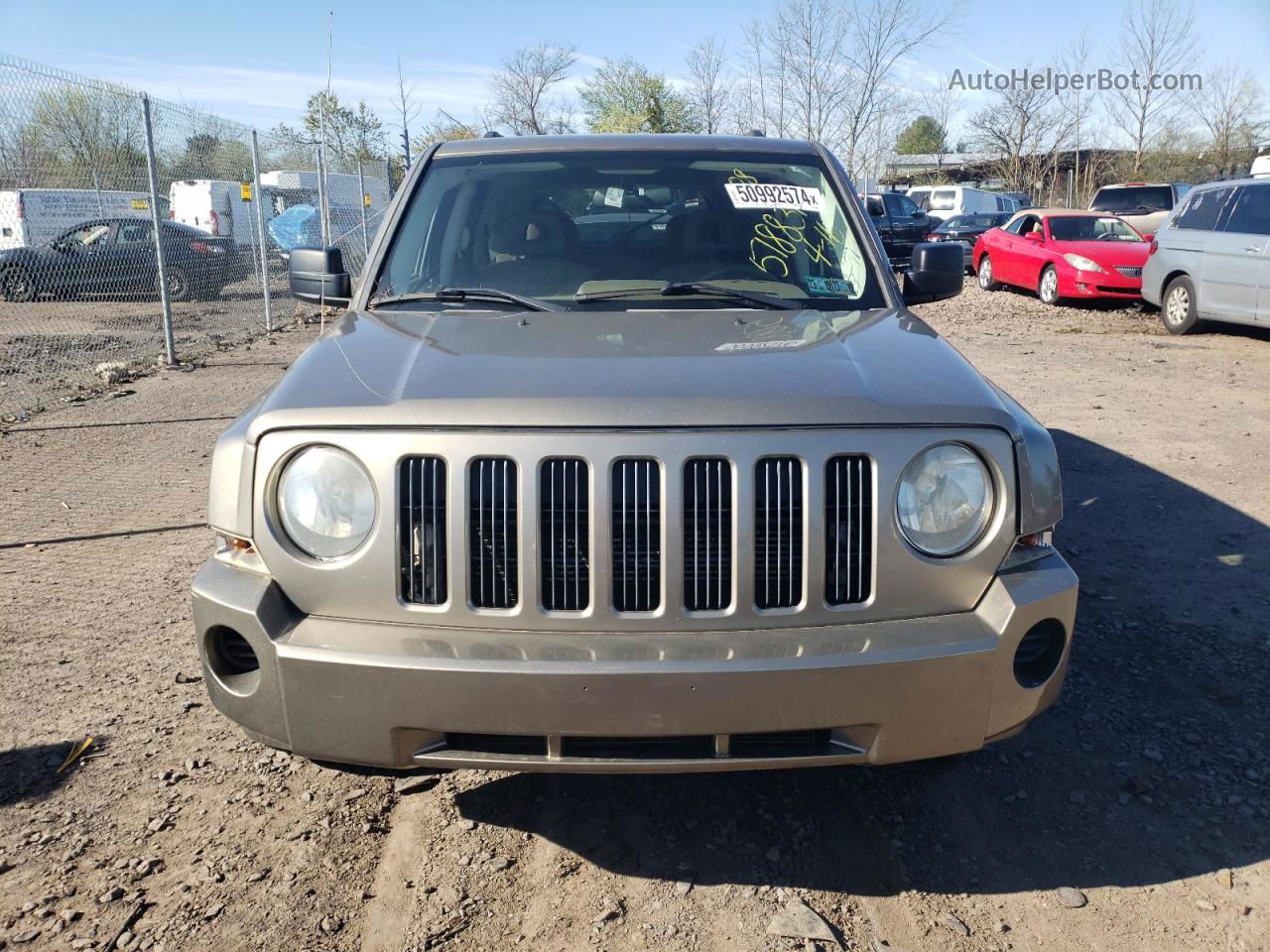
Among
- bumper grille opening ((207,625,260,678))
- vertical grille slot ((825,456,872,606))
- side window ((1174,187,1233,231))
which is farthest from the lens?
side window ((1174,187,1233,231))

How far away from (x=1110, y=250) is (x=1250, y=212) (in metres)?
3.86

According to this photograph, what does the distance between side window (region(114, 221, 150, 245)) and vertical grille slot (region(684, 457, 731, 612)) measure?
1019 cm

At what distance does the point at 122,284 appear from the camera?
425 inches

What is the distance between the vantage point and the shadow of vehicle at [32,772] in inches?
116

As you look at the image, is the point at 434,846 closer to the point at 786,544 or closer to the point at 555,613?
the point at 555,613

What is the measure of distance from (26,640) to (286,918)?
88.2 inches

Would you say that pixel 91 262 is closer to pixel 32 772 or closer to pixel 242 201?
pixel 242 201

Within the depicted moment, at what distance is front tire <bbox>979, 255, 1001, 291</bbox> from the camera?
710 inches

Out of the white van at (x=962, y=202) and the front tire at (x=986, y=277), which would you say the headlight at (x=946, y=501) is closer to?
the front tire at (x=986, y=277)

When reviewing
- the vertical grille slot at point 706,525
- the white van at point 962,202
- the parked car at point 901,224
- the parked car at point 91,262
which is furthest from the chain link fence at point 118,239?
the white van at point 962,202

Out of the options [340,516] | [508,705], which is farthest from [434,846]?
[340,516]

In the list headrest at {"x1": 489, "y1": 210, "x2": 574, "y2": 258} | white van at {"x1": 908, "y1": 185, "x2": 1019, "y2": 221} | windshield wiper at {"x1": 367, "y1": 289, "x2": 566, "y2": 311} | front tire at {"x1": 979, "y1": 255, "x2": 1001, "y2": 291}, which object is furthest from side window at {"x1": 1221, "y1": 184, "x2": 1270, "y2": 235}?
white van at {"x1": 908, "y1": 185, "x2": 1019, "y2": 221}

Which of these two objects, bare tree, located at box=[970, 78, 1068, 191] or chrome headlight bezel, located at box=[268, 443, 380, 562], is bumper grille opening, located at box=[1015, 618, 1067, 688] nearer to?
chrome headlight bezel, located at box=[268, 443, 380, 562]

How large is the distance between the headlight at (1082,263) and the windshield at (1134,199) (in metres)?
6.66
